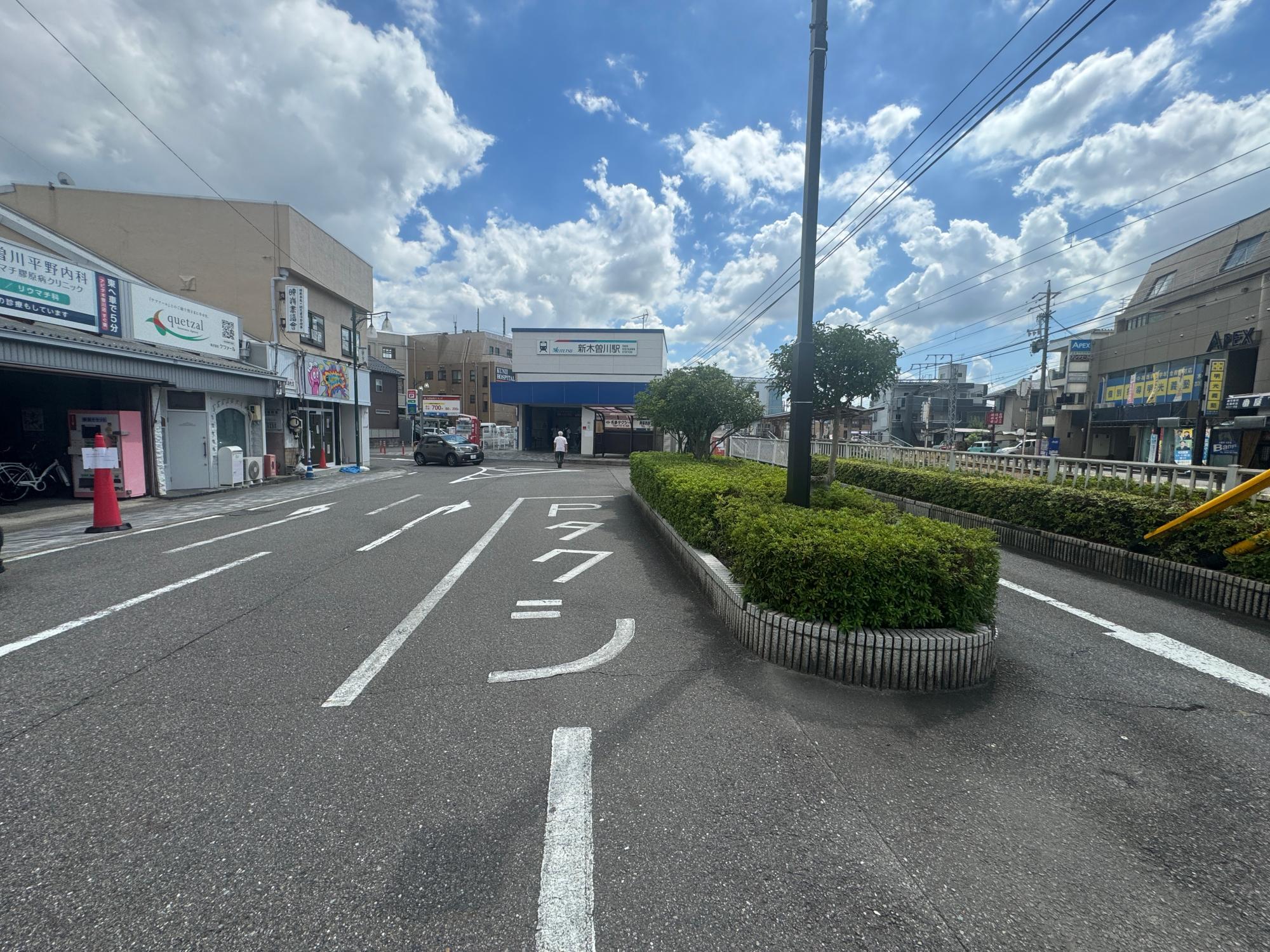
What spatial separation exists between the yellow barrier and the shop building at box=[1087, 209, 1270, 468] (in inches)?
802

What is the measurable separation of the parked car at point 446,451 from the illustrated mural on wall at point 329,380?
152 inches

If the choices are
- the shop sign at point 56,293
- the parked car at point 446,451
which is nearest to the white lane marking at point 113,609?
the shop sign at point 56,293

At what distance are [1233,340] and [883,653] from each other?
29729 millimetres

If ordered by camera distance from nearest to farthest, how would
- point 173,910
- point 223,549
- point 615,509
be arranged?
point 173,910 → point 223,549 → point 615,509

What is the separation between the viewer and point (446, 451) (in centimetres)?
2478

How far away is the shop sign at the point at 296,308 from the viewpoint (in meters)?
20.2

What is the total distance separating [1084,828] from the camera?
7.89 ft

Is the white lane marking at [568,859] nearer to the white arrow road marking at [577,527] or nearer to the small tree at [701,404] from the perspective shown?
the white arrow road marking at [577,527]

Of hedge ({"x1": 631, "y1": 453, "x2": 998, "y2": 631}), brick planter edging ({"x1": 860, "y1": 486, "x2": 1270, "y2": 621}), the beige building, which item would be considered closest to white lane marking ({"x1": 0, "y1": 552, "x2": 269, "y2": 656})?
hedge ({"x1": 631, "y1": 453, "x2": 998, "y2": 631})

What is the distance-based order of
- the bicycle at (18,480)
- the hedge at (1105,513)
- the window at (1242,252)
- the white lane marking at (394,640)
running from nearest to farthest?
the white lane marking at (394,640) → the hedge at (1105,513) → the bicycle at (18,480) → the window at (1242,252)

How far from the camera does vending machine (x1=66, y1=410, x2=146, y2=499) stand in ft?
39.3

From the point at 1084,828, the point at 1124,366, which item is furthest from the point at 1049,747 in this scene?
the point at 1124,366

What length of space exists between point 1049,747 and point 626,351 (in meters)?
30.5

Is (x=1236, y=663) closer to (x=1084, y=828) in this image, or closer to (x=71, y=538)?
(x=1084, y=828)
